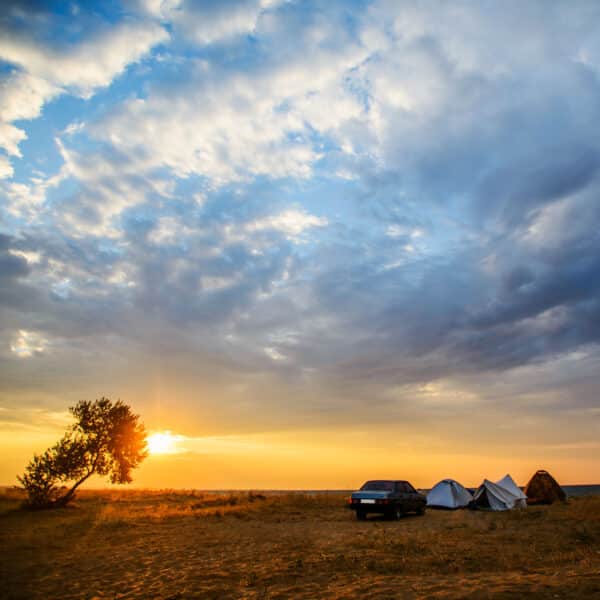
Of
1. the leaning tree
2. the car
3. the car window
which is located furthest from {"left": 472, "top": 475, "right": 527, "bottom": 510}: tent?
the leaning tree

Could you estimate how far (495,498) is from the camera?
29484mm

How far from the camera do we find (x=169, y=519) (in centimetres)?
2214

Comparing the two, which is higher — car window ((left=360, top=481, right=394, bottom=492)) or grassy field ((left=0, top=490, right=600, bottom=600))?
car window ((left=360, top=481, right=394, bottom=492))

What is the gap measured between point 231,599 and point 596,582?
21.3 feet

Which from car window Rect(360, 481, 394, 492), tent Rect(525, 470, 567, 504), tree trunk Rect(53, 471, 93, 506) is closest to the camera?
car window Rect(360, 481, 394, 492)

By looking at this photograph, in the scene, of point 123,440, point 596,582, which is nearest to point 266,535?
point 596,582

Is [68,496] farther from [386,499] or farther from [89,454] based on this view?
[386,499]

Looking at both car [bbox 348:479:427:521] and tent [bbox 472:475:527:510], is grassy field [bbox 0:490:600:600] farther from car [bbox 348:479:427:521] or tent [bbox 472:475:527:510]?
tent [bbox 472:475:527:510]

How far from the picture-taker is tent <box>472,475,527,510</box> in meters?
29.3

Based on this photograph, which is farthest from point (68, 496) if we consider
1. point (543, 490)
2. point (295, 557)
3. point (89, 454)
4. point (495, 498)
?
point (543, 490)

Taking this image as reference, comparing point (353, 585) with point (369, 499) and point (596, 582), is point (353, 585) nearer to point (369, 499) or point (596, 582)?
point (596, 582)

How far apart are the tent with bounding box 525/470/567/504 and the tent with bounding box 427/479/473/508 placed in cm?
606

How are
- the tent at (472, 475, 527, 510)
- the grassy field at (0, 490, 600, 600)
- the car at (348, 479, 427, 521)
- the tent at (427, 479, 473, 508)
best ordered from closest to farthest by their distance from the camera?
the grassy field at (0, 490, 600, 600) → the car at (348, 479, 427, 521) → the tent at (472, 475, 527, 510) → the tent at (427, 479, 473, 508)

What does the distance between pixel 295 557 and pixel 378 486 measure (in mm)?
12849
